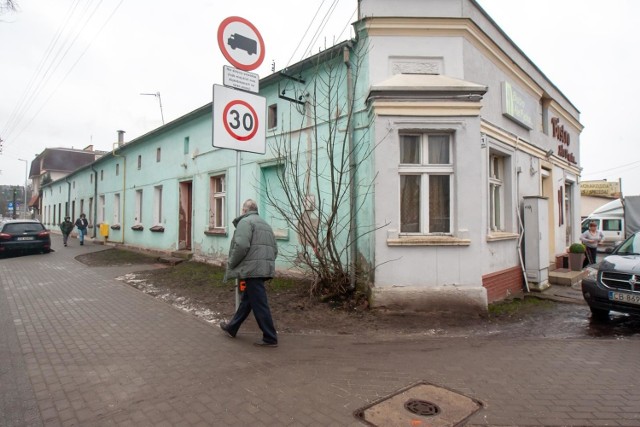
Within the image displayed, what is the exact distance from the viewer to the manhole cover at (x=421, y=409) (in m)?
3.17

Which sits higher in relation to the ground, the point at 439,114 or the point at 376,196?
the point at 439,114

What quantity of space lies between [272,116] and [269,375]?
727 cm

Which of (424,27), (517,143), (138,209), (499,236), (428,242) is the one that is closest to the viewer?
(428,242)

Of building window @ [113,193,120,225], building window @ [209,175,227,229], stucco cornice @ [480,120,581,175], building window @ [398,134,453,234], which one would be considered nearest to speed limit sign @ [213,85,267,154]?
building window @ [398,134,453,234]

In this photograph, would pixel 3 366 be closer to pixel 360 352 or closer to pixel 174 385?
pixel 174 385

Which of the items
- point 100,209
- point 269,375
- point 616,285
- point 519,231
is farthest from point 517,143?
point 100,209

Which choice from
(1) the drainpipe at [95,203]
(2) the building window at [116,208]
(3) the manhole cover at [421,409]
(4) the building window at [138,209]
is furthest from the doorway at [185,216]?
(3) the manhole cover at [421,409]

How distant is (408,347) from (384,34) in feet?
18.0

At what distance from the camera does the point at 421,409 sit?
3352mm

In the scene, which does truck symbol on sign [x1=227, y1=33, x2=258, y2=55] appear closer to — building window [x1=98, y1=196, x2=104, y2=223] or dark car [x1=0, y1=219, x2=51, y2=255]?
dark car [x1=0, y1=219, x2=51, y2=255]

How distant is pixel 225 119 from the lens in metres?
5.49

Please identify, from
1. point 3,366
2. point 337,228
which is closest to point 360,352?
point 337,228

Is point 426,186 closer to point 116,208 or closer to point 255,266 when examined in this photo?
point 255,266

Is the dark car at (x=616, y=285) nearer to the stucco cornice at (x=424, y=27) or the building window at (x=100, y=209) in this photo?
the stucco cornice at (x=424, y=27)
